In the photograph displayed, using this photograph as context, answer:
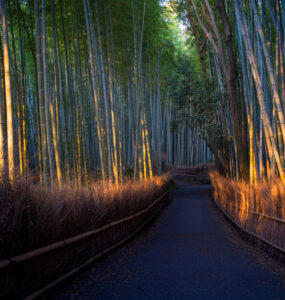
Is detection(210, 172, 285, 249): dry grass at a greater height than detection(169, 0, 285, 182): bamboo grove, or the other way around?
detection(169, 0, 285, 182): bamboo grove

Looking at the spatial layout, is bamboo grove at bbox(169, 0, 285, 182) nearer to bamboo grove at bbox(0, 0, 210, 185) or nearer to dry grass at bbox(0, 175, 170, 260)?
bamboo grove at bbox(0, 0, 210, 185)

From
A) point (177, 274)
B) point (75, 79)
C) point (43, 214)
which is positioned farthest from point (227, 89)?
point (43, 214)

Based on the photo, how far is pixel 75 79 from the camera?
9742mm

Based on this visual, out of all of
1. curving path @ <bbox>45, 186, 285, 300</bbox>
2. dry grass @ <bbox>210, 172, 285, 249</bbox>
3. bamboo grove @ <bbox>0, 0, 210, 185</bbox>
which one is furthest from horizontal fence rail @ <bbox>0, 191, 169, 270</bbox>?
→ dry grass @ <bbox>210, 172, 285, 249</bbox>

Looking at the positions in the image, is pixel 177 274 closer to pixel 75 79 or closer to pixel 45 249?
pixel 45 249

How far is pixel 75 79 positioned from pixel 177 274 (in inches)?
296

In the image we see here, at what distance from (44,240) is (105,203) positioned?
5.04ft

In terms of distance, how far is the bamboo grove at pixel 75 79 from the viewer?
14.1ft

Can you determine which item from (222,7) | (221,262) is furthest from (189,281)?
(222,7)

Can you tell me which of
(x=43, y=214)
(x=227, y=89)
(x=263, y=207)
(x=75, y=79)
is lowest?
(x=263, y=207)

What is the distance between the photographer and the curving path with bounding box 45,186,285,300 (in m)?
2.50

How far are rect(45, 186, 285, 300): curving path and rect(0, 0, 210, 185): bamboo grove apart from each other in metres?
0.99

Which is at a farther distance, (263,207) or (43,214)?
(263,207)

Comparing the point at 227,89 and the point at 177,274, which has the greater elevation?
the point at 227,89
